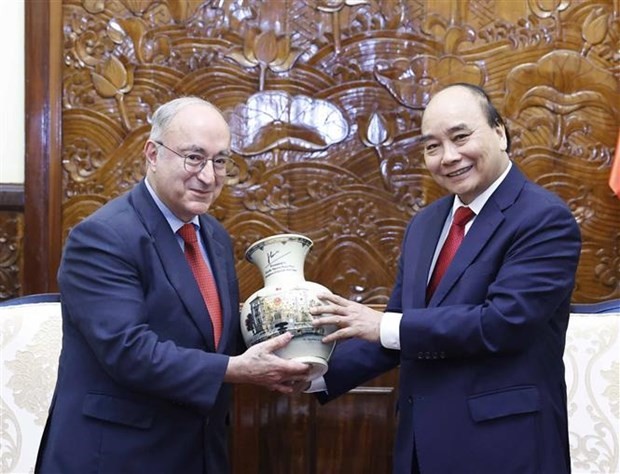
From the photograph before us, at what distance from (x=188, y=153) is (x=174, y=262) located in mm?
281

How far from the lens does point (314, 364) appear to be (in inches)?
81.0

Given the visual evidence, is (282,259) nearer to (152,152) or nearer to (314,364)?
(314,364)

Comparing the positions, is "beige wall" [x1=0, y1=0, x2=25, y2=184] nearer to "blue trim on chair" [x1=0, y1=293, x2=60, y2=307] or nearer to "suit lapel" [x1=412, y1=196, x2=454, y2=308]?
"blue trim on chair" [x1=0, y1=293, x2=60, y2=307]

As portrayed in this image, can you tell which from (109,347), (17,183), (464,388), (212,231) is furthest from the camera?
(17,183)

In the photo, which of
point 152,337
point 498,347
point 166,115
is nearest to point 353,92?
point 166,115

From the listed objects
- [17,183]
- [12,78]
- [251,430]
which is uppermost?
[12,78]

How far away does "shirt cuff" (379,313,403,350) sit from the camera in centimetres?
210

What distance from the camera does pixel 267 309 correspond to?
6.64ft

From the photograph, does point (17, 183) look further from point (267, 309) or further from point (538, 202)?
point (538, 202)

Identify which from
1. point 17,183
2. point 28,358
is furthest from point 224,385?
point 17,183

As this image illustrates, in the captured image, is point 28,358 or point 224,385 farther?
point 28,358

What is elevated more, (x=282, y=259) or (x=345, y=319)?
(x=282, y=259)

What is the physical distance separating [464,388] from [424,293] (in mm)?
285

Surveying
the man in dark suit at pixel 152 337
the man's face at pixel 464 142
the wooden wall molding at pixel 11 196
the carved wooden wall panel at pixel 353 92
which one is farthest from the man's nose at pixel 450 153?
the wooden wall molding at pixel 11 196
